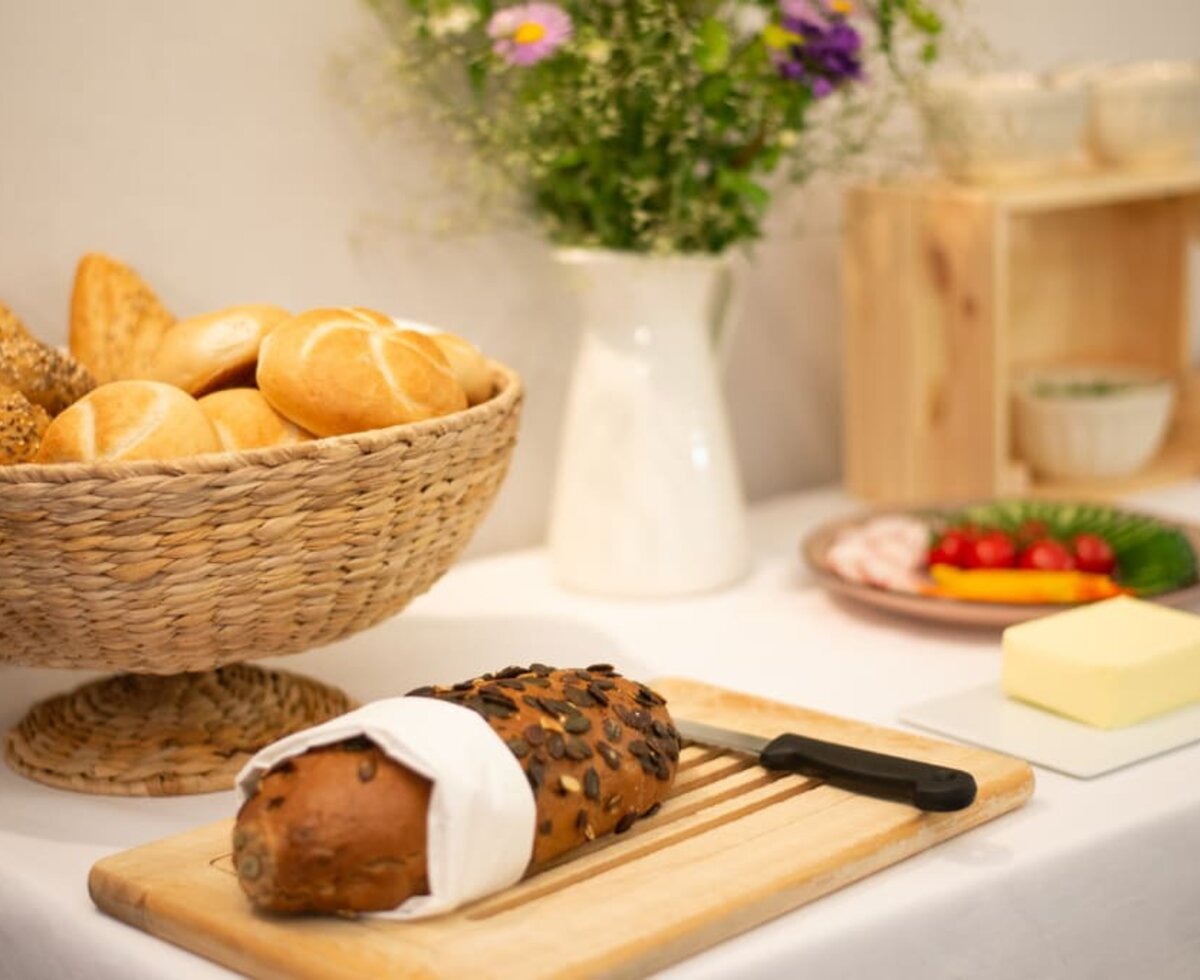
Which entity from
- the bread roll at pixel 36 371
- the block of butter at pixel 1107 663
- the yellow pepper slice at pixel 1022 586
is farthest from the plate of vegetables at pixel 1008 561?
the bread roll at pixel 36 371

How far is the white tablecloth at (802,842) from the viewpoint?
2.60 feet

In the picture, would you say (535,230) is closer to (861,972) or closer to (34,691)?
(34,691)

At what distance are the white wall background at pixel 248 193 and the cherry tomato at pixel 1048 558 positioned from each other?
44cm

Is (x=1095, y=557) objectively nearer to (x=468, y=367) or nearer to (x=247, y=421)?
(x=468, y=367)

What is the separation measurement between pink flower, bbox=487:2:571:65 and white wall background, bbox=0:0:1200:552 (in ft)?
0.55

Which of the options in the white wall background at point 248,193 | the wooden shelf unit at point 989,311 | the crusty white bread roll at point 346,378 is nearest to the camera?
the crusty white bread roll at point 346,378

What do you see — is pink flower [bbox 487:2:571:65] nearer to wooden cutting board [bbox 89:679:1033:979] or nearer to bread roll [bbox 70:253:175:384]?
bread roll [bbox 70:253:175:384]

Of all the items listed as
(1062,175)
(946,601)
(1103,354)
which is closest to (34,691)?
(946,601)

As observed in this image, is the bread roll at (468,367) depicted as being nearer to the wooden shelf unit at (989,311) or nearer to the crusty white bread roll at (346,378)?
the crusty white bread roll at (346,378)

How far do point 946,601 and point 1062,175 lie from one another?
0.58 m

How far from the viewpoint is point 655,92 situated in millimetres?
1248

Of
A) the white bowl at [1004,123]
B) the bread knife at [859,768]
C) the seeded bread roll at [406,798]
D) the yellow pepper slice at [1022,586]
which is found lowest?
the yellow pepper slice at [1022,586]

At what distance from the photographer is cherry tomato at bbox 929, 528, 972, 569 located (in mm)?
1296

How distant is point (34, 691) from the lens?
1215mm
